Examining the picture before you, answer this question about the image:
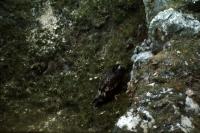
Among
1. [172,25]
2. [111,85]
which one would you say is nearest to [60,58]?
[111,85]

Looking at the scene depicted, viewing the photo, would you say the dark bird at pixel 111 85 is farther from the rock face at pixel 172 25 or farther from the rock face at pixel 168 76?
the rock face at pixel 172 25

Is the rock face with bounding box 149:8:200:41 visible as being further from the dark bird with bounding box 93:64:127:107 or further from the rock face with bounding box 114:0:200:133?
the dark bird with bounding box 93:64:127:107

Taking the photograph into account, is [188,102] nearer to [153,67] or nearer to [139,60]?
[153,67]

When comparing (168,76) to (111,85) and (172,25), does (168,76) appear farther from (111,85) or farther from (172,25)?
(111,85)

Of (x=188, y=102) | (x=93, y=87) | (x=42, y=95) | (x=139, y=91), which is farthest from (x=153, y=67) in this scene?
(x=42, y=95)

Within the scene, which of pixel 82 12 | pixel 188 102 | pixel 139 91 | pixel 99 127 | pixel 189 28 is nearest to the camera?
pixel 188 102

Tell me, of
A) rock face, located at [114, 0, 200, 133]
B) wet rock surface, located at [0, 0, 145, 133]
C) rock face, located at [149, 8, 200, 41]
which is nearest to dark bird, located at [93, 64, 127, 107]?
wet rock surface, located at [0, 0, 145, 133]

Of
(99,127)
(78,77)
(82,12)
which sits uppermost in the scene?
(82,12)
